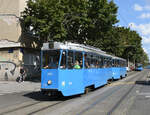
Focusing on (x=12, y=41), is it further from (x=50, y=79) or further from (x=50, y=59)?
(x=50, y=79)

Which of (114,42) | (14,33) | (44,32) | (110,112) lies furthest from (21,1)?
(110,112)

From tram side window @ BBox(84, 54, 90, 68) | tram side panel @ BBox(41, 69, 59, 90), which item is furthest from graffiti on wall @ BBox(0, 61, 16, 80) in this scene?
tram side panel @ BBox(41, 69, 59, 90)

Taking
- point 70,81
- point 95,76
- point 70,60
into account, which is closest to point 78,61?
point 70,60

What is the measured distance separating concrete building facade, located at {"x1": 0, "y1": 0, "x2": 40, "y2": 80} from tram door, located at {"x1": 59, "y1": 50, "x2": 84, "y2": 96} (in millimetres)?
12365

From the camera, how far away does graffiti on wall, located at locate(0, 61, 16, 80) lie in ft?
76.3

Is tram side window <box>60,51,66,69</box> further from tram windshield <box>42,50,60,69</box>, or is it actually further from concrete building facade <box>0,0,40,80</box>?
concrete building facade <box>0,0,40,80</box>

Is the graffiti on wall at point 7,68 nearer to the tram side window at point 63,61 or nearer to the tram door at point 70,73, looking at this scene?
the tram door at point 70,73

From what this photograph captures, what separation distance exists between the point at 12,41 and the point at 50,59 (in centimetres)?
1315

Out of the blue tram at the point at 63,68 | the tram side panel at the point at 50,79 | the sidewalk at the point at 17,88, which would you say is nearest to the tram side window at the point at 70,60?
the blue tram at the point at 63,68

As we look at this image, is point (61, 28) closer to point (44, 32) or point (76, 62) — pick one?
point (44, 32)

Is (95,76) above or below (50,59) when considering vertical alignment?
below

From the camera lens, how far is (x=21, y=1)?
23.6 metres

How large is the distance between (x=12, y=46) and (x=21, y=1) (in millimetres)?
5084

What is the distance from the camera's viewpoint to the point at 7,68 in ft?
76.8
